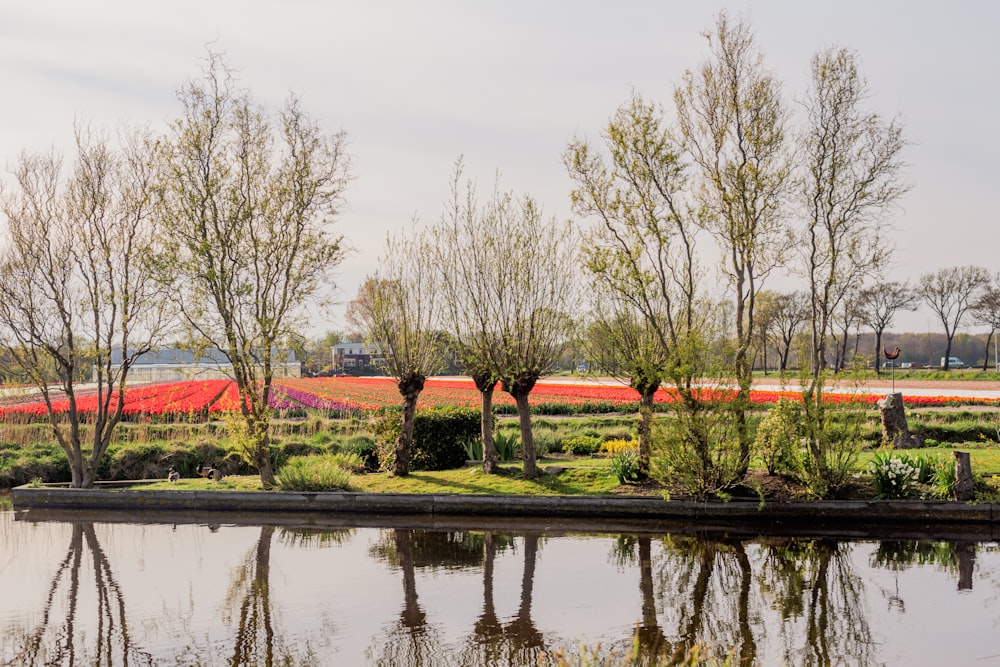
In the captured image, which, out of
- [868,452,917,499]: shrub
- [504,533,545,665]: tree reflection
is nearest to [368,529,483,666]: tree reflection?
[504,533,545,665]: tree reflection

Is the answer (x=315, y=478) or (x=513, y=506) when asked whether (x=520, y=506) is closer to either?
(x=513, y=506)

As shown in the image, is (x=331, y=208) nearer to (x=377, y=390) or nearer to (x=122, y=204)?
(x=122, y=204)

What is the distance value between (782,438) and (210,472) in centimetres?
1159

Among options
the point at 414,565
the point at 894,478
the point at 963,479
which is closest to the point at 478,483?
the point at 414,565

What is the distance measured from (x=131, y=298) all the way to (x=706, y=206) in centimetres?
1147

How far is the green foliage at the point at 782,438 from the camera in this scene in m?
15.6

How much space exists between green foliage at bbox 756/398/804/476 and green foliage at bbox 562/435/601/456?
16.4 feet

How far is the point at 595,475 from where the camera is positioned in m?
17.5

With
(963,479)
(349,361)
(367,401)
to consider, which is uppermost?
(349,361)

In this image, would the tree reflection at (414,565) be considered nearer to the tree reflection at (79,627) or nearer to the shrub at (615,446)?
the tree reflection at (79,627)

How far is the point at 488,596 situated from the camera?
10547 millimetres

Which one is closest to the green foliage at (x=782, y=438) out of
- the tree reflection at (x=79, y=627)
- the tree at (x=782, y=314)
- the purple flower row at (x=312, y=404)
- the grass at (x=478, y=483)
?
the grass at (x=478, y=483)

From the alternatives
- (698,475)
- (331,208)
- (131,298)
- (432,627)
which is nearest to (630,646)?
(432,627)

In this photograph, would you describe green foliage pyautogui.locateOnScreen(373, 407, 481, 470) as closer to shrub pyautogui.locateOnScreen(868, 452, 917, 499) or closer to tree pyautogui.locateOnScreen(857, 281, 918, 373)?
shrub pyautogui.locateOnScreen(868, 452, 917, 499)
